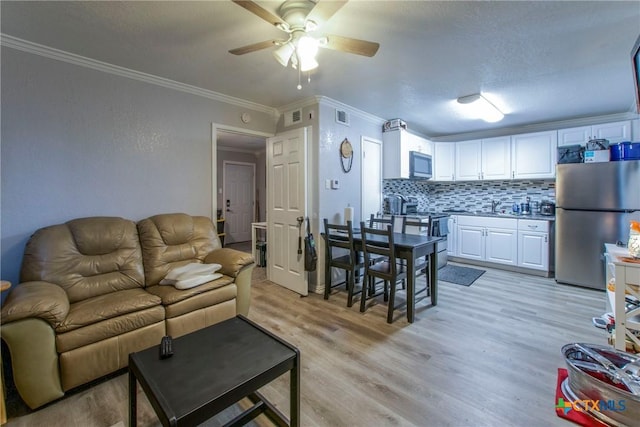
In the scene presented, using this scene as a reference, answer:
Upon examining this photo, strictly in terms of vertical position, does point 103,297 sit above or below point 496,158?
below

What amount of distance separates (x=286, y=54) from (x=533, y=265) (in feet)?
14.9

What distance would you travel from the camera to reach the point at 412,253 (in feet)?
8.73

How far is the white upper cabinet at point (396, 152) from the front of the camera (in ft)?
14.4

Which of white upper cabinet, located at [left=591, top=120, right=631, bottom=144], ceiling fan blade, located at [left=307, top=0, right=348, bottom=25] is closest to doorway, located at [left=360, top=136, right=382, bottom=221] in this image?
ceiling fan blade, located at [left=307, top=0, right=348, bottom=25]

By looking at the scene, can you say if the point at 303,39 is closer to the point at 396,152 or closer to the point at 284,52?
the point at 284,52

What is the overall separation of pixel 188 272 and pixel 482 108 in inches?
161

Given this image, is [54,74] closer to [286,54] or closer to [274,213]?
[286,54]

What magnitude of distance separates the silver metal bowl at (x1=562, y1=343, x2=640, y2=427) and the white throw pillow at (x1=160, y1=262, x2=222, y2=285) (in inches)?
106

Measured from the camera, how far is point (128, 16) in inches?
74.2

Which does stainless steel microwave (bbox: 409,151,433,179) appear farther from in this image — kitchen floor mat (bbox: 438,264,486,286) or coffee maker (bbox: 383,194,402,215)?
kitchen floor mat (bbox: 438,264,486,286)

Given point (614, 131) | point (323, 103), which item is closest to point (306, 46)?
point (323, 103)

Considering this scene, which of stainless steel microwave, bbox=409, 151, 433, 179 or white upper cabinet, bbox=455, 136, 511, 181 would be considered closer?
stainless steel microwave, bbox=409, 151, 433, 179

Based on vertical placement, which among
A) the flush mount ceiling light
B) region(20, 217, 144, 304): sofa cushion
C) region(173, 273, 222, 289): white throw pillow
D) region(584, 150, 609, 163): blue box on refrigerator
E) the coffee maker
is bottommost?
region(173, 273, 222, 289): white throw pillow

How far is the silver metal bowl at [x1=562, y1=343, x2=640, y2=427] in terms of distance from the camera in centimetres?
142
